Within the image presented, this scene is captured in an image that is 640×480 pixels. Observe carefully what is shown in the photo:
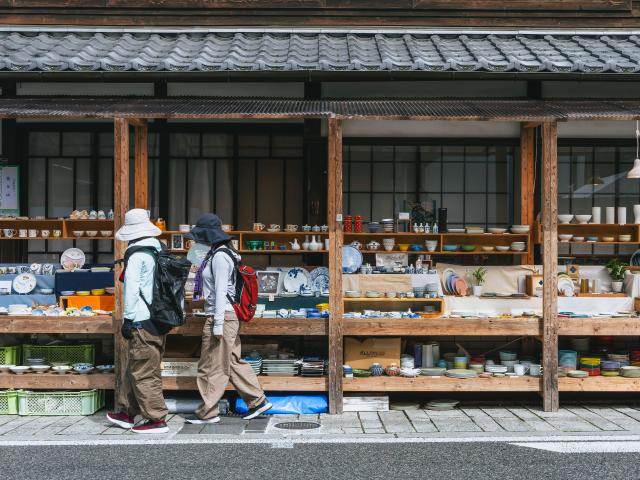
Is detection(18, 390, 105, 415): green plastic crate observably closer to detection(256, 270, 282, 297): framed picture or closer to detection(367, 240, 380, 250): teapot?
detection(256, 270, 282, 297): framed picture

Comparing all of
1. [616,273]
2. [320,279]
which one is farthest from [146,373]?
[616,273]

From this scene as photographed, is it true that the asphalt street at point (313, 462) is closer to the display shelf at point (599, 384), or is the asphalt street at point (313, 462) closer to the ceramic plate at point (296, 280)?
the display shelf at point (599, 384)

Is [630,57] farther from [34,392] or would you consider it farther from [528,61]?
[34,392]

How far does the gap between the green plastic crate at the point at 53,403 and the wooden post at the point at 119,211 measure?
1.52ft

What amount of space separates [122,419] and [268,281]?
302 cm


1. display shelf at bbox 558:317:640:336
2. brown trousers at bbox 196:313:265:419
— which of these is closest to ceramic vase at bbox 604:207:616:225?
display shelf at bbox 558:317:640:336

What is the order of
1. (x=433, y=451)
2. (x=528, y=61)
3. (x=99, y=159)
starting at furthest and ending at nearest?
(x=99, y=159) < (x=528, y=61) < (x=433, y=451)

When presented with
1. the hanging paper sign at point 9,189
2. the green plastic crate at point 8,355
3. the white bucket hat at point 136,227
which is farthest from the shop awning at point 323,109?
the green plastic crate at point 8,355

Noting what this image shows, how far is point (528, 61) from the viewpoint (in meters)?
10.5

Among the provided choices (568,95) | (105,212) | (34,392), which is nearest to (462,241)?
(568,95)

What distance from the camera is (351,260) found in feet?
35.6

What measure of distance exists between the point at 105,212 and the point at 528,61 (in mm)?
6808

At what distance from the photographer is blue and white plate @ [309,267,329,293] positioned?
35.3 ft

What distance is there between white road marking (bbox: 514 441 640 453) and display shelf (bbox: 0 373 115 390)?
5.14 metres
